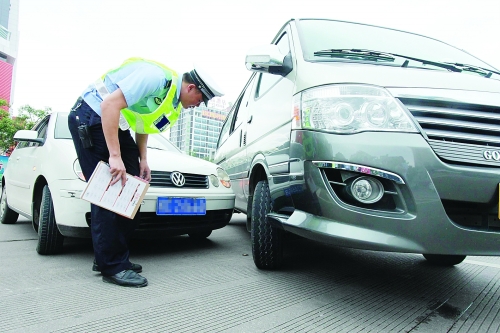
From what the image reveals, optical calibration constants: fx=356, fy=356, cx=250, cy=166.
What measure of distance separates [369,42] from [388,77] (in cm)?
77

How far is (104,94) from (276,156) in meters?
1.07

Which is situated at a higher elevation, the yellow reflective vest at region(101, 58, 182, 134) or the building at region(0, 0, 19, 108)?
the building at region(0, 0, 19, 108)

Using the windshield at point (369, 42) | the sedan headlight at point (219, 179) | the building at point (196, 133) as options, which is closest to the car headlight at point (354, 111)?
the windshield at point (369, 42)

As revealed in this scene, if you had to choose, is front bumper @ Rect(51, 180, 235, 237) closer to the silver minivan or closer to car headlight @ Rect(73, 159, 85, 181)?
car headlight @ Rect(73, 159, 85, 181)

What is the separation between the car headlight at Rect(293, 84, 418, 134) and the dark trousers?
1227 millimetres

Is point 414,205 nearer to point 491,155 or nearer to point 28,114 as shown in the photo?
point 491,155

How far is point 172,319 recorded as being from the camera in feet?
5.12

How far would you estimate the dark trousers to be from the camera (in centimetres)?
209

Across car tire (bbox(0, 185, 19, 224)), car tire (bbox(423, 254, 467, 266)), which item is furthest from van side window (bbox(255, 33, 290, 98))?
car tire (bbox(0, 185, 19, 224))

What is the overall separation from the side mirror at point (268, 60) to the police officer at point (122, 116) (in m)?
0.28

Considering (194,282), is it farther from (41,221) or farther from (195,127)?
(195,127)

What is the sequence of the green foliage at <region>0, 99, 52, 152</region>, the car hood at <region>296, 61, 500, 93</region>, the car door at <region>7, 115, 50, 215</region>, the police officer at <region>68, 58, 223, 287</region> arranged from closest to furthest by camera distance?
the car hood at <region>296, 61, 500, 93</region>, the police officer at <region>68, 58, 223, 287</region>, the car door at <region>7, 115, 50, 215</region>, the green foliage at <region>0, 99, 52, 152</region>

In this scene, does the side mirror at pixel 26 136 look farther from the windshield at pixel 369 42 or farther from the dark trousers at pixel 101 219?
the windshield at pixel 369 42

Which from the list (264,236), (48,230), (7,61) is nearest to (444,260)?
(264,236)
